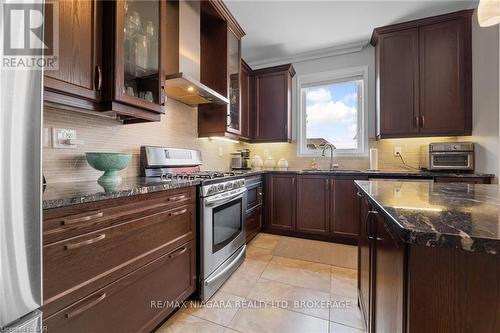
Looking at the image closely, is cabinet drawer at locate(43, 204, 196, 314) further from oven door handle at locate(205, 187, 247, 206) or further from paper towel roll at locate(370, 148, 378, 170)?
paper towel roll at locate(370, 148, 378, 170)

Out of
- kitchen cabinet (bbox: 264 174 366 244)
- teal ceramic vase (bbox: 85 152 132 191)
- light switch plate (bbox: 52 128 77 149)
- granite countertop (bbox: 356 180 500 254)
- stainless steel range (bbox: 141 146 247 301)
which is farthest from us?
kitchen cabinet (bbox: 264 174 366 244)

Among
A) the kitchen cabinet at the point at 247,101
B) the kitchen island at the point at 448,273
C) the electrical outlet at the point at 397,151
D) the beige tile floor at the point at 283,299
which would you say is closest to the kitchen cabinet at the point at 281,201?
the beige tile floor at the point at 283,299

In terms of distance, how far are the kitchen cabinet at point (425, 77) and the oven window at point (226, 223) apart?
80.9 inches

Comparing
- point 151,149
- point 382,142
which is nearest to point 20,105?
point 151,149

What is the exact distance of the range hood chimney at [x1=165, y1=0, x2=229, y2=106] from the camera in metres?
1.99

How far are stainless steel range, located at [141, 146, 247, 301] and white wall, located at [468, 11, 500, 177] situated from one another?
234 centimetres

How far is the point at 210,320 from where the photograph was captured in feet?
4.90

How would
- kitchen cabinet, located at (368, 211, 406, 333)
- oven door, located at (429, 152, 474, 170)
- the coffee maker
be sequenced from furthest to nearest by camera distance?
the coffee maker → oven door, located at (429, 152, 474, 170) → kitchen cabinet, located at (368, 211, 406, 333)

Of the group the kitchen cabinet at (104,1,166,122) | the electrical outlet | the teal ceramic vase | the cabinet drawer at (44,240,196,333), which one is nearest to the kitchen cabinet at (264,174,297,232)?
the electrical outlet

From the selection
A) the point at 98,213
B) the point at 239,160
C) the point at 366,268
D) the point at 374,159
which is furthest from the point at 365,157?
the point at 98,213

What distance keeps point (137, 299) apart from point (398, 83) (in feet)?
10.9

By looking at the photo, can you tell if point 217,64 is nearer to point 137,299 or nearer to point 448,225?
point 137,299

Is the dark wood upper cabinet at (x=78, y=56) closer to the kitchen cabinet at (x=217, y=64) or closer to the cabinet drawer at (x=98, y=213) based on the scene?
the cabinet drawer at (x=98, y=213)

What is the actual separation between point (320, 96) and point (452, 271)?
11.4ft
